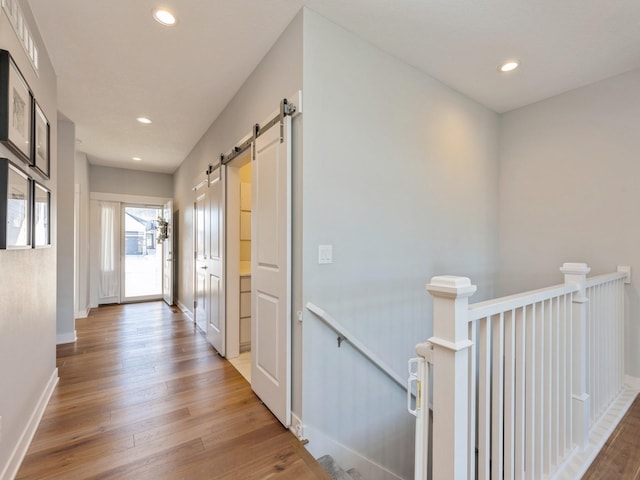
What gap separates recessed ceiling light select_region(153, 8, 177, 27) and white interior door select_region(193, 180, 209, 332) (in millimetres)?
1976

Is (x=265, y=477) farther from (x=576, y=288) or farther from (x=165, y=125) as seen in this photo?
(x=165, y=125)

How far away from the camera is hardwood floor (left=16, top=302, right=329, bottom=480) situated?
1.66 metres

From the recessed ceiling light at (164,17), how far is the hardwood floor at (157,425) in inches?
107

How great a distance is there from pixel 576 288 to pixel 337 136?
5.83 ft

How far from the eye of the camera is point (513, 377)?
1323 millimetres

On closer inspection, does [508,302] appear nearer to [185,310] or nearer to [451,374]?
[451,374]

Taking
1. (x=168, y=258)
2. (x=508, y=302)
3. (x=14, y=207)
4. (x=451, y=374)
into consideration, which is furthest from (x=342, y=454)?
(x=168, y=258)

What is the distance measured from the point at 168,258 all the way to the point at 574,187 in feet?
20.4

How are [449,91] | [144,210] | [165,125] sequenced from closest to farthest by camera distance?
[449,91] < [165,125] < [144,210]

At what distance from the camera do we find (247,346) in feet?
11.4

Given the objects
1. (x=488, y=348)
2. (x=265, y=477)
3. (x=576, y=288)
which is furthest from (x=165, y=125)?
(x=576, y=288)

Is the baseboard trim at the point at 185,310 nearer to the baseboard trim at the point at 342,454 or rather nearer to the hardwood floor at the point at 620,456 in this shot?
the baseboard trim at the point at 342,454

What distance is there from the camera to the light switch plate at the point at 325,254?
1972 mm

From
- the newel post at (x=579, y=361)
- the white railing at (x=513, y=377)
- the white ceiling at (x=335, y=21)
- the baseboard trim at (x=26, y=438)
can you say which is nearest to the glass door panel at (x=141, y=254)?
the white ceiling at (x=335, y=21)
